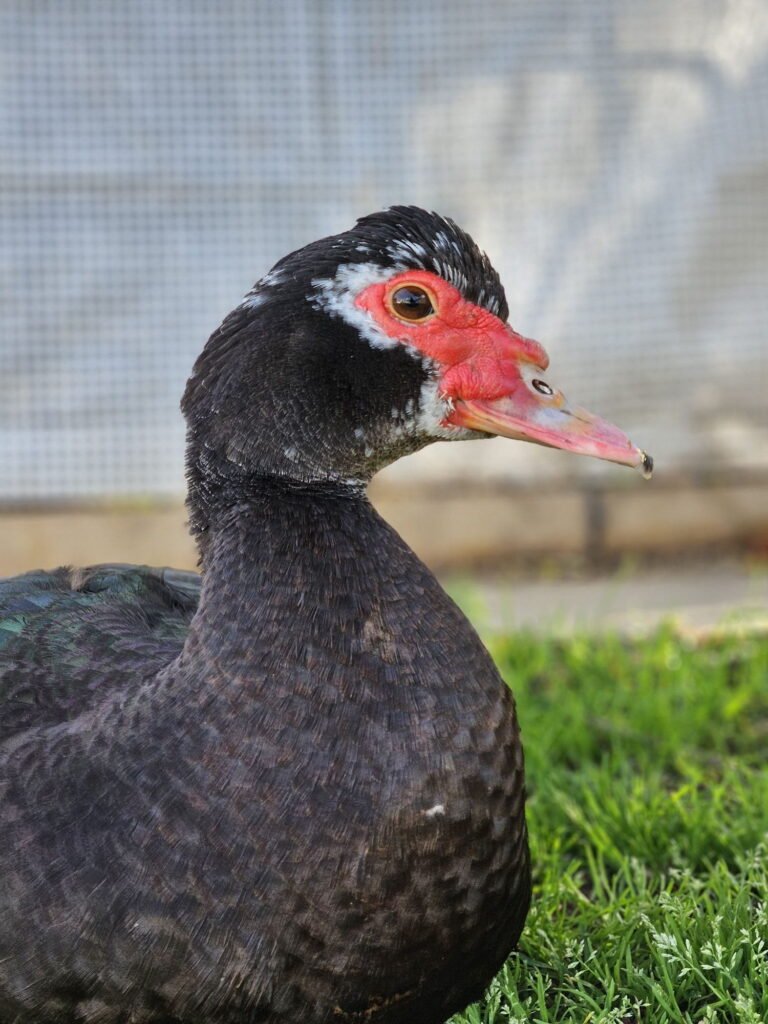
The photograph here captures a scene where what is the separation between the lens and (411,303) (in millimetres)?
1979

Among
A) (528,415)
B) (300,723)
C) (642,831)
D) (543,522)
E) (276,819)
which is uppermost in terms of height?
(528,415)

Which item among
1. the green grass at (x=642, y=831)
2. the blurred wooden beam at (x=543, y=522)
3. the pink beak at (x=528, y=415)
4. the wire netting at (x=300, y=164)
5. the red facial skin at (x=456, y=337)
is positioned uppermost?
the wire netting at (x=300, y=164)

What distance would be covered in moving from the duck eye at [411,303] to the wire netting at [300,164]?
2.91 metres

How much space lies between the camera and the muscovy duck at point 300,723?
5.72 feet

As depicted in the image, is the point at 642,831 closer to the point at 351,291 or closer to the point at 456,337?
the point at 456,337

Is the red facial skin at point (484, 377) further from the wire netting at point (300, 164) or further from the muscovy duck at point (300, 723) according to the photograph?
the wire netting at point (300, 164)

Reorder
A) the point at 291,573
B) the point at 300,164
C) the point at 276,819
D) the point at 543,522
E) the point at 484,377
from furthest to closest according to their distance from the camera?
1. the point at 543,522
2. the point at 300,164
3. the point at 484,377
4. the point at 291,573
5. the point at 276,819

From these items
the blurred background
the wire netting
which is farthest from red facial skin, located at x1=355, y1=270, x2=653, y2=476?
the wire netting

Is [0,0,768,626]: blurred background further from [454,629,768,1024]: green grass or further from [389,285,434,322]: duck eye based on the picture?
[389,285,434,322]: duck eye

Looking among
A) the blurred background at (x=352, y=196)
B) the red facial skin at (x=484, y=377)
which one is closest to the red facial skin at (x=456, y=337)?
the red facial skin at (x=484, y=377)

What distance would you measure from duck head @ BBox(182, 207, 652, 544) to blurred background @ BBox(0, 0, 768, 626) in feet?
8.69

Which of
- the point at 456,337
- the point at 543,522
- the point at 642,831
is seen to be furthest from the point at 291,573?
the point at 543,522

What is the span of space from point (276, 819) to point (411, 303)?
2.55 feet

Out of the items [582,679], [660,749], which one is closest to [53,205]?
[582,679]
